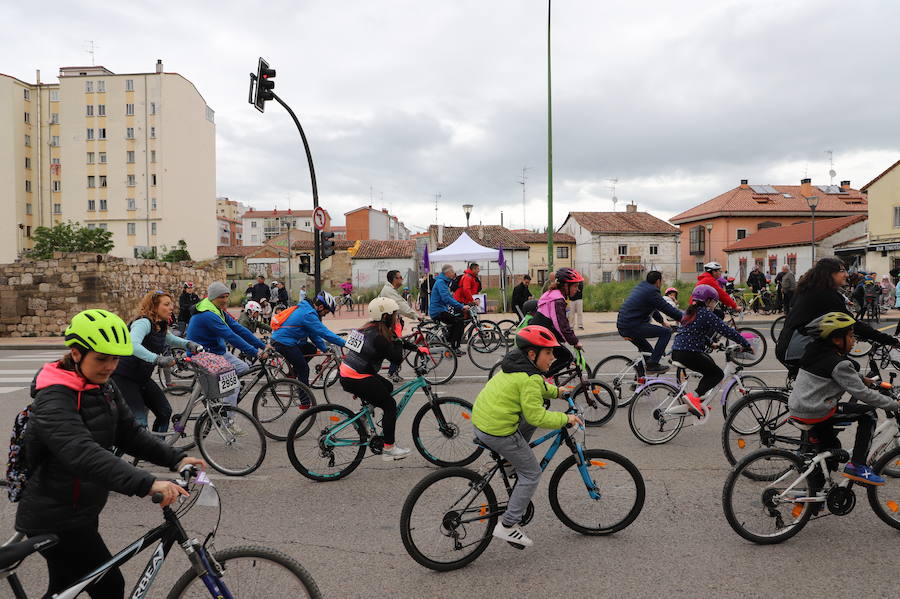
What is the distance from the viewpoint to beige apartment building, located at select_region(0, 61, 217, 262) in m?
64.3

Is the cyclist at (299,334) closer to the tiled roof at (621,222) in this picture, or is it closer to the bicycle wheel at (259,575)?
the bicycle wheel at (259,575)

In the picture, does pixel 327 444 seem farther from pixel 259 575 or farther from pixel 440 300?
pixel 440 300

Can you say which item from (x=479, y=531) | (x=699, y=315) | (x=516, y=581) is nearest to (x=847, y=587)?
(x=516, y=581)

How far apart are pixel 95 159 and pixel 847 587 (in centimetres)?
7563

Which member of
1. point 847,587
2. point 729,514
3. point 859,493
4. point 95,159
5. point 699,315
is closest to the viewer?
point 847,587

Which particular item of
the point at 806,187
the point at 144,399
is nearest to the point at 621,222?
the point at 806,187

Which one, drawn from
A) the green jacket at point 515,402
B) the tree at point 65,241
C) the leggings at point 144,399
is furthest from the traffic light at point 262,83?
the tree at point 65,241

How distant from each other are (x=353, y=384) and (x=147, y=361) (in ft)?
6.21

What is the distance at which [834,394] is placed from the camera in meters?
4.12

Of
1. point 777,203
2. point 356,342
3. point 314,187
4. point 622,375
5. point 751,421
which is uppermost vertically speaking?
point 777,203

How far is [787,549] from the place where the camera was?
12.9 ft

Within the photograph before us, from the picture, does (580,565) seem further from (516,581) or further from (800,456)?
(800,456)

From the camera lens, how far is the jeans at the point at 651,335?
7.62 m

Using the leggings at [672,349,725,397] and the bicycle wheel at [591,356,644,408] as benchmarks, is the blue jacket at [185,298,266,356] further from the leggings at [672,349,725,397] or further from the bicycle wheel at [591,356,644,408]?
the leggings at [672,349,725,397]
